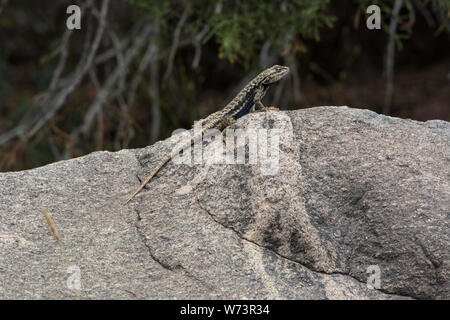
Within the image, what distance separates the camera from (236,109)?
426 centimetres

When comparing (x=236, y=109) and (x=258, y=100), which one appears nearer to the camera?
(x=236, y=109)

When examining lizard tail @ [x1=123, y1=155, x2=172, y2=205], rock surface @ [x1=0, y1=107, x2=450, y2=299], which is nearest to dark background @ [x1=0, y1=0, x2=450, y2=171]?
lizard tail @ [x1=123, y1=155, x2=172, y2=205]

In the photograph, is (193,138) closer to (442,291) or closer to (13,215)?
(13,215)

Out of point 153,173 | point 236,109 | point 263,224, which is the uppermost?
point 236,109

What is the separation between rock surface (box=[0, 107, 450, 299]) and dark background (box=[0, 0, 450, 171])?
8.06 feet

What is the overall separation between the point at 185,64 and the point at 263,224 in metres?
6.01

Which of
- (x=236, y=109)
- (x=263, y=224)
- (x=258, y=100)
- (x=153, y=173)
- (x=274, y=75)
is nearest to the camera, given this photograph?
(x=263, y=224)

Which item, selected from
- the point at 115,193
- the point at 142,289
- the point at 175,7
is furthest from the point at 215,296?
the point at 175,7

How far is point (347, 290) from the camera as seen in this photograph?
3.00 metres

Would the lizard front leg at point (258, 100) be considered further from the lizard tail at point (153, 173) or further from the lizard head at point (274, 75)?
the lizard tail at point (153, 173)

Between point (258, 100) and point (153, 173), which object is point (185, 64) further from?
point (153, 173)

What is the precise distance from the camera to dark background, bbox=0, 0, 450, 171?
248 inches

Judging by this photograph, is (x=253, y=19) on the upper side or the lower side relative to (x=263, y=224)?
upper

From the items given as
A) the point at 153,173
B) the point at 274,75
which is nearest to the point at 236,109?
the point at 274,75
